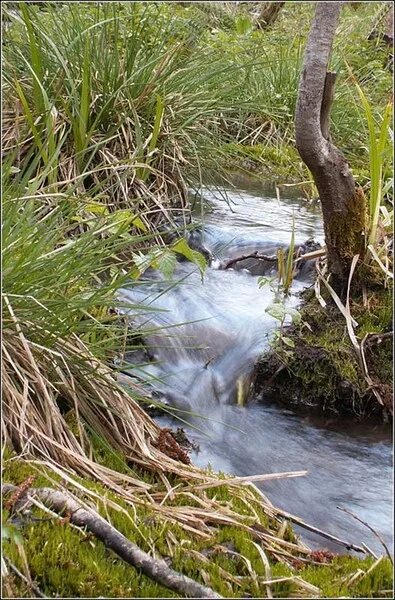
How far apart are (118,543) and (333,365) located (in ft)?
5.18

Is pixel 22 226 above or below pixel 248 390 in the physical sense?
above

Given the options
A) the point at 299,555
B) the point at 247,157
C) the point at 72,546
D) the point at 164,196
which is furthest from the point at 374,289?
the point at 247,157

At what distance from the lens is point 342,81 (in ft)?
19.9

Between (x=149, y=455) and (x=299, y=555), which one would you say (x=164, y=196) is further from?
→ (x=299, y=555)

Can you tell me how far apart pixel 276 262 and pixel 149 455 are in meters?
1.79

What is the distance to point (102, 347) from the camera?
2.13 m

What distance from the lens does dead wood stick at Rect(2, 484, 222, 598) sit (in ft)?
4.22

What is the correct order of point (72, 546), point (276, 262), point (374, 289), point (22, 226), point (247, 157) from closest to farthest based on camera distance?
point (72, 546) → point (22, 226) → point (374, 289) → point (276, 262) → point (247, 157)

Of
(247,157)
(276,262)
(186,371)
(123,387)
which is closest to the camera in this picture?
(123,387)

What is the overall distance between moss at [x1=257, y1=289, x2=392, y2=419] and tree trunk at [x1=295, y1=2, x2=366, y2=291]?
0.17 meters

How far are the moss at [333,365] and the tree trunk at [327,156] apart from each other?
17 centimetres

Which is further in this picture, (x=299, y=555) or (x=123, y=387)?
(x=123, y=387)

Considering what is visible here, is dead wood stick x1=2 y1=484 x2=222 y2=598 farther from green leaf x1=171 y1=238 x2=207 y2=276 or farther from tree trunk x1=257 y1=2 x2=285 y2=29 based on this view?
tree trunk x1=257 y1=2 x2=285 y2=29

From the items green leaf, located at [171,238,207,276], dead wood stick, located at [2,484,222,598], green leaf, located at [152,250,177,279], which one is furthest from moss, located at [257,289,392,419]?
dead wood stick, located at [2,484,222,598]
